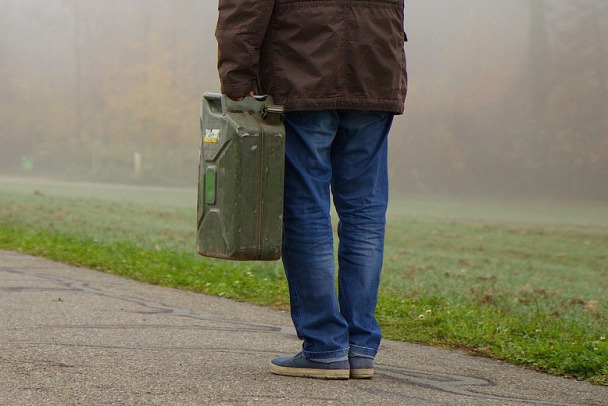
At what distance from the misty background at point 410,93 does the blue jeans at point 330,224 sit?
3142 centimetres

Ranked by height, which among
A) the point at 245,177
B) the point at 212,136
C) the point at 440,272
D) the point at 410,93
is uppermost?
the point at 212,136

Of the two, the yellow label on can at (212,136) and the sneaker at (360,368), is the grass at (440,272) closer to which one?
the sneaker at (360,368)

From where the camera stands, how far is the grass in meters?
Answer: 4.47

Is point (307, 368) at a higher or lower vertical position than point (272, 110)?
lower

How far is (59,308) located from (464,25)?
35.0m

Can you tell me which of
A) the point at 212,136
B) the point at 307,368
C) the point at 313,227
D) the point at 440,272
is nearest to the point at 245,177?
the point at 212,136

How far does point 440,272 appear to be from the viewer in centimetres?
1081

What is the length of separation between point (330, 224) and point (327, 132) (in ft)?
1.02

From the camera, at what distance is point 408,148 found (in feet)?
138

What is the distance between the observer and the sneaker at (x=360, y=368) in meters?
3.35

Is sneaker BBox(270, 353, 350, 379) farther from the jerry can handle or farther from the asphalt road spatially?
the jerry can handle

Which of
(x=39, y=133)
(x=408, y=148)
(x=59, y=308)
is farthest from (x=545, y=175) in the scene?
(x=59, y=308)

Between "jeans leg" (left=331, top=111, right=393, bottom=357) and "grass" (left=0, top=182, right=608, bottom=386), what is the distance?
0.89 metres

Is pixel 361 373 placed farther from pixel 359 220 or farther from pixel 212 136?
pixel 212 136
